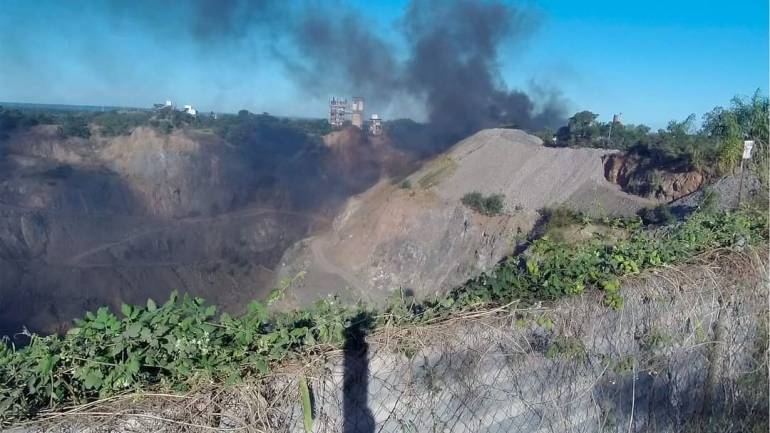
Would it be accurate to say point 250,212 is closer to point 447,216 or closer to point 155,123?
point 155,123

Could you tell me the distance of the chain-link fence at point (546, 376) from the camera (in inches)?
81.2

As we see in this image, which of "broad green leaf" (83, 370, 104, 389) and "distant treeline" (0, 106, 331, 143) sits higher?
"distant treeline" (0, 106, 331, 143)

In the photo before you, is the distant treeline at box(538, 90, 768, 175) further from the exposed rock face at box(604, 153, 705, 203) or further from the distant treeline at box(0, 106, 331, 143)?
the distant treeline at box(0, 106, 331, 143)

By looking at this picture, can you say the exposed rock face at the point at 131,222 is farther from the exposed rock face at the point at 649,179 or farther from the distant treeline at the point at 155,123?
the exposed rock face at the point at 649,179

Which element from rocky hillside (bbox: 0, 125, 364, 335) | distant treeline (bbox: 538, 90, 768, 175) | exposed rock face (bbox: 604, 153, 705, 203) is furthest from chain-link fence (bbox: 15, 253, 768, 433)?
exposed rock face (bbox: 604, 153, 705, 203)

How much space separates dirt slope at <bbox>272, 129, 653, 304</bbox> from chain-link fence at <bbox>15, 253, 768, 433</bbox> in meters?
10.0

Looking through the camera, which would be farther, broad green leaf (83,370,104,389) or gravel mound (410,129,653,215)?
gravel mound (410,129,653,215)

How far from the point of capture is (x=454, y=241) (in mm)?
17156

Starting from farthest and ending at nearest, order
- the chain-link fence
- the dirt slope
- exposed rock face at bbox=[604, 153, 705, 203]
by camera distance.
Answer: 1. the dirt slope
2. exposed rock face at bbox=[604, 153, 705, 203]
3. the chain-link fence

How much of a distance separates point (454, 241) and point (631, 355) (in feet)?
47.2

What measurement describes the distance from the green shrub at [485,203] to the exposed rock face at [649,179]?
12.0ft

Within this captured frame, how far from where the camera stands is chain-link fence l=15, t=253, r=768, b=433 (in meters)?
2.06

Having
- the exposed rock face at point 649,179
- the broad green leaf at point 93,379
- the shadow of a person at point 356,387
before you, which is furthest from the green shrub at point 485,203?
the broad green leaf at point 93,379

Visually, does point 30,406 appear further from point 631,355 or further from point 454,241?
point 454,241
